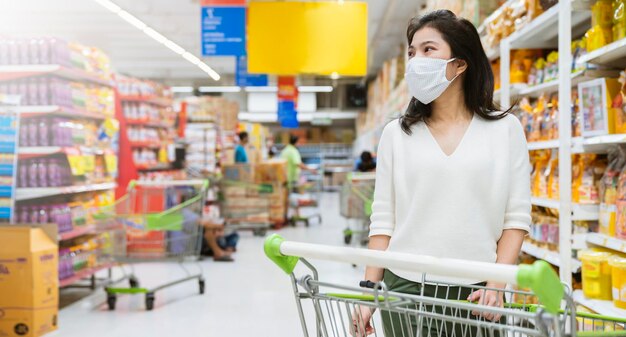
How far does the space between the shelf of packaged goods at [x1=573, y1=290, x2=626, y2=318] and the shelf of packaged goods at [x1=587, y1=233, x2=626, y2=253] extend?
0.88 feet

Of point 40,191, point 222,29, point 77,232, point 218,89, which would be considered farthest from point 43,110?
point 218,89

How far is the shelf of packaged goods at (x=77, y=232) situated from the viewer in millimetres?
5454

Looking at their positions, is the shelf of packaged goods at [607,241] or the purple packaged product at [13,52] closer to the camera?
the shelf of packaged goods at [607,241]

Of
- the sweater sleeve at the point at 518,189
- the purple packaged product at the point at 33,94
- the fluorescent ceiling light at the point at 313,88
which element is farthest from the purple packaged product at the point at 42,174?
the fluorescent ceiling light at the point at 313,88

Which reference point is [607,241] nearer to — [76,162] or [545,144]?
[545,144]

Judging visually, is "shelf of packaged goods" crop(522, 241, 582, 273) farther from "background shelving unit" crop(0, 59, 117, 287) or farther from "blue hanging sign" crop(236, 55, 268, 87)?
"blue hanging sign" crop(236, 55, 268, 87)

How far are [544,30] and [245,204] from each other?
7421 millimetres

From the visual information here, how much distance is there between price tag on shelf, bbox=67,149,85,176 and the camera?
5.46 metres

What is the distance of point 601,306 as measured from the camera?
3.04m

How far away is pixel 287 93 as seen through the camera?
1445cm

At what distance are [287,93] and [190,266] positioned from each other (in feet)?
24.3

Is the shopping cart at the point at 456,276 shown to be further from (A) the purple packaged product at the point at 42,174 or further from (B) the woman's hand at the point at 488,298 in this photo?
(A) the purple packaged product at the point at 42,174

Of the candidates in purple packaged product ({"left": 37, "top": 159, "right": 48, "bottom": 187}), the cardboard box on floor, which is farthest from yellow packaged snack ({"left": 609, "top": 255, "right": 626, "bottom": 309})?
purple packaged product ({"left": 37, "top": 159, "right": 48, "bottom": 187})

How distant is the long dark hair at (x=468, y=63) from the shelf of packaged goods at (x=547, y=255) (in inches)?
71.7
